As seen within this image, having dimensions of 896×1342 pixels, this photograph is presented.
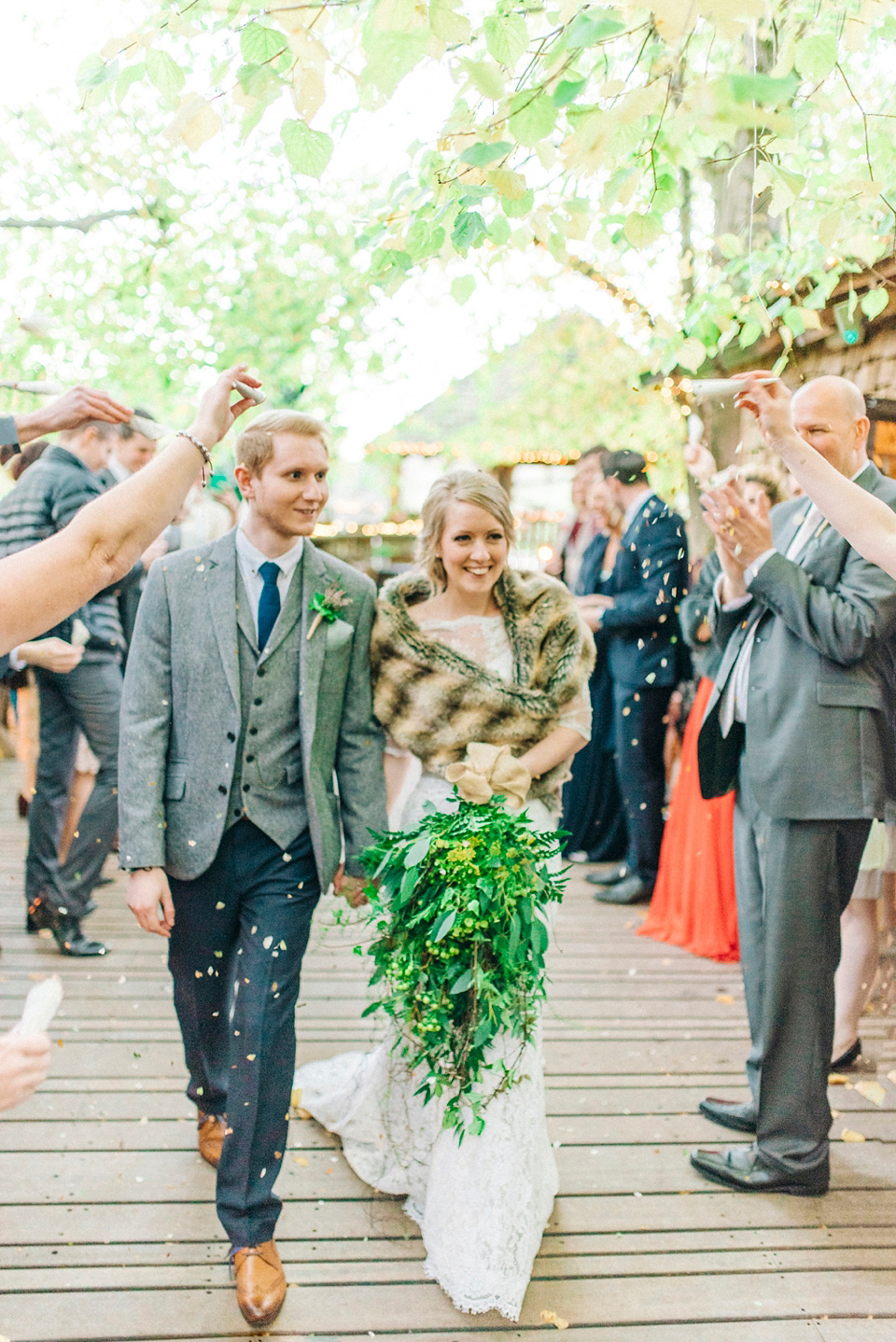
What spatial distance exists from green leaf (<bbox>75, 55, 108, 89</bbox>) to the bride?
4.16 ft

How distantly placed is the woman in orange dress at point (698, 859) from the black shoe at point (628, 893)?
52 cm

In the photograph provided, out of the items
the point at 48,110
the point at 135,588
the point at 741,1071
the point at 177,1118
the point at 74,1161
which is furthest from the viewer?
the point at 48,110

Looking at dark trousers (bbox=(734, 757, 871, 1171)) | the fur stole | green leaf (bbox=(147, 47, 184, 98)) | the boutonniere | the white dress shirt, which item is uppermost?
green leaf (bbox=(147, 47, 184, 98))

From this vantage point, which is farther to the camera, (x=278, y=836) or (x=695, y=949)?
(x=695, y=949)

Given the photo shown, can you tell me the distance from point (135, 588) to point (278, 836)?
10.3ft

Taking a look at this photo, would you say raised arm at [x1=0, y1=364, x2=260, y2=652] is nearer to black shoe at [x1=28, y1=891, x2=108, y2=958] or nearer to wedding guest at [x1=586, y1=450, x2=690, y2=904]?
black shoe at [x1=28, y1=891, x2=108, y2=958]

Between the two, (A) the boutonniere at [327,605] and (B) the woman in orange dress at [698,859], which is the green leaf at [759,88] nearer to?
(A) the boutonniere at [327,605]

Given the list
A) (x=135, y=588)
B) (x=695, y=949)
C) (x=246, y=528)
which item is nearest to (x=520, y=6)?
(x=246, y=528)

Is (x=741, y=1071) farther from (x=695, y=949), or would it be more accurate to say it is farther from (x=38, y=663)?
(x=38, y=663)

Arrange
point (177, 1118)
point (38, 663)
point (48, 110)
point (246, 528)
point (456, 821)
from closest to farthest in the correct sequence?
point (456, 821) → point (246, 528) → point (177, 1118) → point (38, 663) → point (48, 110)

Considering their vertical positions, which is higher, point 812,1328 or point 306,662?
point 306,662

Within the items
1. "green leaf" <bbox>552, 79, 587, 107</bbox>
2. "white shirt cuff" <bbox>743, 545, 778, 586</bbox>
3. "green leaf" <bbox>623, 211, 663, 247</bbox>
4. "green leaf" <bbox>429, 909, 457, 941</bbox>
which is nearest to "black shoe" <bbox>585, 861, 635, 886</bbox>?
"white shirt cuff" <bbox>743, 545, 778, 586</bbox>

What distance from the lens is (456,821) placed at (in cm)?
250

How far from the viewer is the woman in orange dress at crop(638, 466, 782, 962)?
4.94 m
